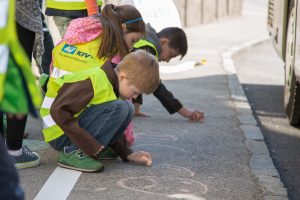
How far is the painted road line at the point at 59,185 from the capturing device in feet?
13.0

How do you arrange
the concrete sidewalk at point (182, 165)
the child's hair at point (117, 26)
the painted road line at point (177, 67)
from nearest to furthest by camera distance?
the concrete sidewalk at point (182, 165), the child's hair at point (117, 26), the painted road line at point (177, 67)

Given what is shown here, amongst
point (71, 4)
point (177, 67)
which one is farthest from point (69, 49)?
point (177, 67)

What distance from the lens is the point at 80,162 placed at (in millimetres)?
4488

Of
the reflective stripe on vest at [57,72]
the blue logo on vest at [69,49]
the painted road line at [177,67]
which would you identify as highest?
the blue logo on vest at [69,49]

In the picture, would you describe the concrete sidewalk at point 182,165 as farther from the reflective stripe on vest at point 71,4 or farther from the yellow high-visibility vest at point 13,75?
the yellow high-visibility vest at point 13,75

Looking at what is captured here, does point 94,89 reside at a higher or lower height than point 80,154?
higher

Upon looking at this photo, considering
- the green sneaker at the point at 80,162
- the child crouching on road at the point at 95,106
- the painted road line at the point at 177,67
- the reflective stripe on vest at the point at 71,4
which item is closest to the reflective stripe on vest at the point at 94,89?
the child crouching on road at the point at 95,106

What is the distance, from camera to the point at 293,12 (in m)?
6.47

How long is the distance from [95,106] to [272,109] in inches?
151

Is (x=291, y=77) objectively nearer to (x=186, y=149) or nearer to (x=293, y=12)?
(x=293, y=12)

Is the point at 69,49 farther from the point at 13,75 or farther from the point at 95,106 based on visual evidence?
the point at 13,75

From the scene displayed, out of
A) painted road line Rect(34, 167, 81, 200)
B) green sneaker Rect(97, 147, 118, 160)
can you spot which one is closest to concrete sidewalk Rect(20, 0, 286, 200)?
painted road line Rect(34, 167, 81, 200)

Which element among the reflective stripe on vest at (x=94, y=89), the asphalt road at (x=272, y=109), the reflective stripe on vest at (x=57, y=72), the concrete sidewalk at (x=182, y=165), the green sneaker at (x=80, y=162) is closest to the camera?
the concrete sidewalk at (x=182, y=165)

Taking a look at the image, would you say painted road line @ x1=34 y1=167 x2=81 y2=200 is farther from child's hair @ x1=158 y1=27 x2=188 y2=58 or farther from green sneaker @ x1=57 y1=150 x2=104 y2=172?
child's hair @ x1=158 y1=27 x2=188 y2=58
